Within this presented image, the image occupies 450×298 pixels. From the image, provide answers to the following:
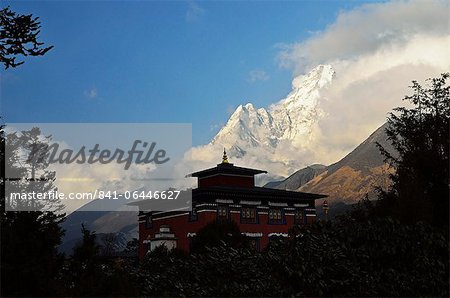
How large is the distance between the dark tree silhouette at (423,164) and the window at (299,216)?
94.2 ft

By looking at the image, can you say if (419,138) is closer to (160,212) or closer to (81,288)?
(81,288)

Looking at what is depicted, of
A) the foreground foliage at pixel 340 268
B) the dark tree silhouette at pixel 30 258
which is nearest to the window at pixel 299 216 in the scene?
the foreground foliage at pixel 340 268

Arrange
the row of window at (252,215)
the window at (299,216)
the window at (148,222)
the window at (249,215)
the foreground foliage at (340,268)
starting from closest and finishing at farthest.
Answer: the foreground foliage at (340,268) < the row of window at (252,215) < the window at (249,215) < the window at (299,216) < the window at (148,222)

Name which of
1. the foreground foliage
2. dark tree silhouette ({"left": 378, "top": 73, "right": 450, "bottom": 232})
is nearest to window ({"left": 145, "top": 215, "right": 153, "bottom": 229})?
dark tree silhouette ({"left": 378, "top": 73, "right": 450, "bottom": 232})

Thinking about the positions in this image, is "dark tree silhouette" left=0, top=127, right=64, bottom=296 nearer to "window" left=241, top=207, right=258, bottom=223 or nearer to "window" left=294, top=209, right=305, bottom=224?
"window" left=241, top=207, right=258, bottom=223

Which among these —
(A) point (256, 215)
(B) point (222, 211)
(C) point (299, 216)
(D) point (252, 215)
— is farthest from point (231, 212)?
(C) point (299, 216)

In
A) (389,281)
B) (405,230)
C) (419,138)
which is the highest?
(419,138)

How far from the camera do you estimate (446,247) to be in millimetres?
16969

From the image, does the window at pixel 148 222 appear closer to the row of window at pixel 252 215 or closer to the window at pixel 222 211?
the row of window at pixel 252 215

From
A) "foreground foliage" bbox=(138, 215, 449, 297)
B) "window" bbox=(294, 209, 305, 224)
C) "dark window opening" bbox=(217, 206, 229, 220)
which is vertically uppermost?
"dark window opening" bbox=(217, 206, 229, 220)

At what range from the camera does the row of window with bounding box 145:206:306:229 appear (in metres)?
54.6

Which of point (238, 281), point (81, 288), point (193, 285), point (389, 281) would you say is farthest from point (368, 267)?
point (81, 288)

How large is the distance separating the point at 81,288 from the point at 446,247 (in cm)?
1104

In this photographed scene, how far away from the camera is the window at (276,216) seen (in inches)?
2295
